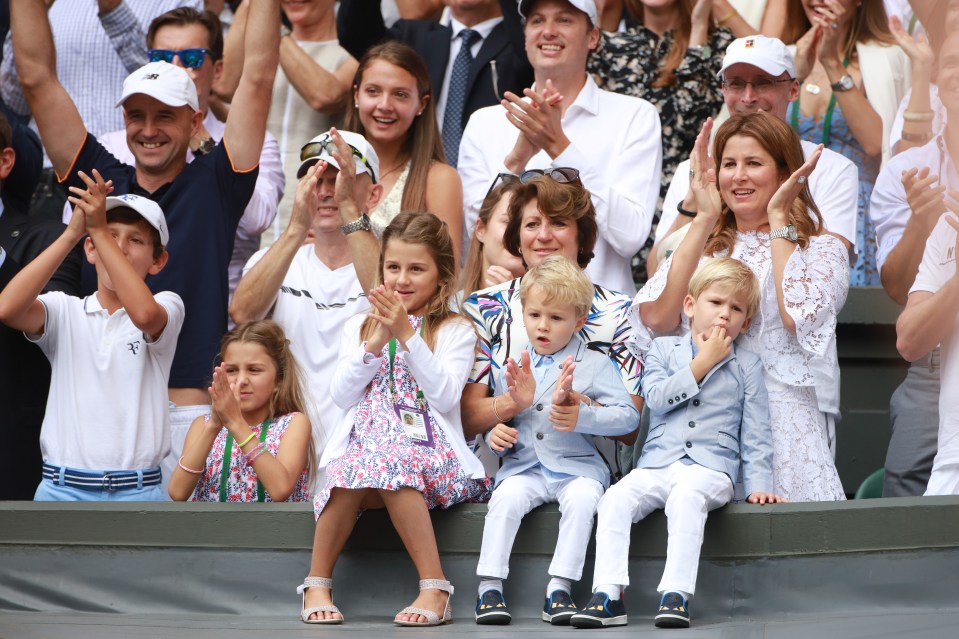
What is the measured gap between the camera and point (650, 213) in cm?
599

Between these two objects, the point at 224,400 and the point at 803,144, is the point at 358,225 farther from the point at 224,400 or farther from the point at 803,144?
the point at 803,144

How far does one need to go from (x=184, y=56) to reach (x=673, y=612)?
3762 millimetres

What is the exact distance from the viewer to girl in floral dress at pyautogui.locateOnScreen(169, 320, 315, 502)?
5.26 meters

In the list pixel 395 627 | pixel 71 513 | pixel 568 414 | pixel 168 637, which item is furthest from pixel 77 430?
pixel 568 414

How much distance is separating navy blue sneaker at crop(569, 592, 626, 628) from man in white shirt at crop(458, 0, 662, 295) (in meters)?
1.78

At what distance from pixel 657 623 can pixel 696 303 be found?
1.18 metres

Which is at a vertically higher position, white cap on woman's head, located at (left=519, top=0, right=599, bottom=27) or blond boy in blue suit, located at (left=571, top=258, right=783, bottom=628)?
white cap on woman's head, located at (left=519, top=0, right=599, bottom=27)

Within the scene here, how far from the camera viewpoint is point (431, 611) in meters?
4.64

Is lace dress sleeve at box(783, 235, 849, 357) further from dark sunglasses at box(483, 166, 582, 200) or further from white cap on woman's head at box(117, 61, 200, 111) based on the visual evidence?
white cap on woman's head at box(117, 61, 200, 111)

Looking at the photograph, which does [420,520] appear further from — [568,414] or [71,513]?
[71,513]

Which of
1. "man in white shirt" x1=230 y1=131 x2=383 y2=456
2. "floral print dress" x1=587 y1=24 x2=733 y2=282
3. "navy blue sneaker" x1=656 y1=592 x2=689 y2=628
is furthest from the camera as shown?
"floral print dress" x1=587 y1=24 x2=733 y2=282

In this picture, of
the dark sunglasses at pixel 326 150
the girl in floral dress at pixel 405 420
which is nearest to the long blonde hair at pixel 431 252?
the girl in floral dress at pixel 405 420

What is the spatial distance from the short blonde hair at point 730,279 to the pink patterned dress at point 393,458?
3.32 ft

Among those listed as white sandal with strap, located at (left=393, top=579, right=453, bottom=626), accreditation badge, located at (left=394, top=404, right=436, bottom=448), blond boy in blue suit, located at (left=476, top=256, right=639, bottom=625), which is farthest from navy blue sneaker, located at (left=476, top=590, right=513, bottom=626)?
accreditation badge, located at (left=394, top=404, right=436, bottom=448)
